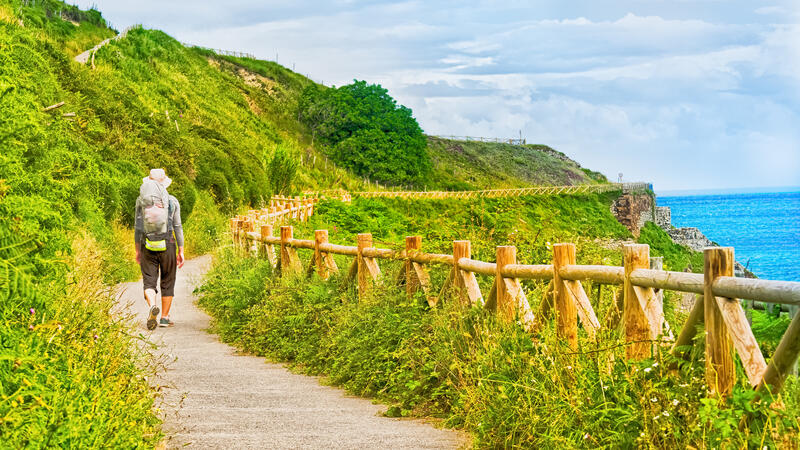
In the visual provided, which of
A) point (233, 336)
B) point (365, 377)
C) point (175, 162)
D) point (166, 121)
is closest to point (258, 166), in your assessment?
Result: point (166, 121)

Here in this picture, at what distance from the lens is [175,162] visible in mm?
37812

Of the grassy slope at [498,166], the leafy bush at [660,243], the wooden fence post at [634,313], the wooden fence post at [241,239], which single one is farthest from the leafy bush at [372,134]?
the wooden fence post at [634,313]

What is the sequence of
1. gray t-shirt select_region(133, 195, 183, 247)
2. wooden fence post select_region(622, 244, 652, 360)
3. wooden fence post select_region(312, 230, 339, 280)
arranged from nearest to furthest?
wooden fence post select_region(622, 244, 652, 360) → wooden fence post select_region(312, 230, 339, 280) → gray t-shirt select_region(133, 195, 183, 247)

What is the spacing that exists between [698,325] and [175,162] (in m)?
34.4

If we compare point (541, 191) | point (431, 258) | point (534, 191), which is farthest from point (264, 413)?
point (541, 191)

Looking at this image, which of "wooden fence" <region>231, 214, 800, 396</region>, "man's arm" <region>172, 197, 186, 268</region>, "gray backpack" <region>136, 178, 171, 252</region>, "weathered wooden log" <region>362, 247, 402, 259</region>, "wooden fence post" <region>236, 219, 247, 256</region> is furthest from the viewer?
"wooden fence post" <region>236, 219, 247, 256</region>

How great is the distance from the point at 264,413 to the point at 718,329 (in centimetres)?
444

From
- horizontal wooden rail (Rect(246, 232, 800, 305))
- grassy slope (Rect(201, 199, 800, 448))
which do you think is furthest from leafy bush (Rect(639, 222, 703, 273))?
horizontal wooden rail (Rect(246, 232, 800, 305))

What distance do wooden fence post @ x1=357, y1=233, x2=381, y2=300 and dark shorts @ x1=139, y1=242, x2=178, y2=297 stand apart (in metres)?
3.65

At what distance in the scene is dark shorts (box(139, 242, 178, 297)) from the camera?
43.5ft

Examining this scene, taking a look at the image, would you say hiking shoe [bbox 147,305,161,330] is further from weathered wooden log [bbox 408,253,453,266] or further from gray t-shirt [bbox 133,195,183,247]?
weathered wooden log [bbox 408,253,453,266]

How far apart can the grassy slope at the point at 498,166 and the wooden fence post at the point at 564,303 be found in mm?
92278

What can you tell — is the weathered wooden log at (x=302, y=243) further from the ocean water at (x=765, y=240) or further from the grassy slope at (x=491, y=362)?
the ocean water at (x=765, y=240)

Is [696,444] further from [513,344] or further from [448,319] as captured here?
[448,319]
